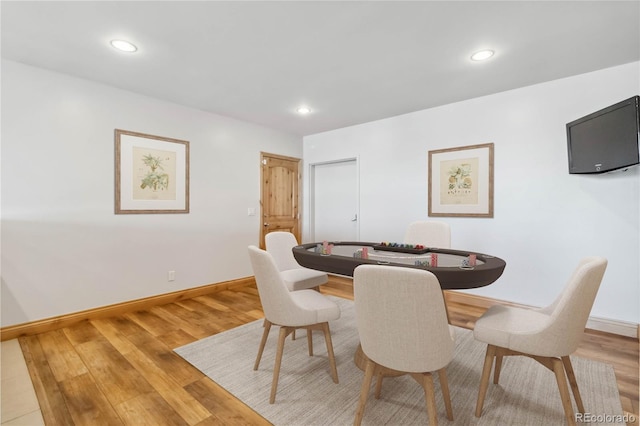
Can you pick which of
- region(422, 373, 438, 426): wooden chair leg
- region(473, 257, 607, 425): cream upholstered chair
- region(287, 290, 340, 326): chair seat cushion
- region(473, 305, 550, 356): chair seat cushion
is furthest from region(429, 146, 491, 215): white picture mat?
region(422, 373, 438, 426): wooden chair leg

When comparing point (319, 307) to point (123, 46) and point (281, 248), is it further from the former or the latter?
point (123, 46)

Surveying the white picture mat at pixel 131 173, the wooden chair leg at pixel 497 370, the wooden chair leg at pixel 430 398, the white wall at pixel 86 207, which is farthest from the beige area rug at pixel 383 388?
the white picture mat at pixel 131 173

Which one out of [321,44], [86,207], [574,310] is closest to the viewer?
[574,310]

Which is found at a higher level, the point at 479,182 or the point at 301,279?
the point at 479,182

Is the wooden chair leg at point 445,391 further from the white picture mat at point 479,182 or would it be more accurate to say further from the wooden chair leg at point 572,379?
the white picture mat at point 479,182

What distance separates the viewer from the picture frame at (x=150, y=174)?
3.17 m

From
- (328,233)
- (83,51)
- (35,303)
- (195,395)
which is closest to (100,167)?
(83,51)

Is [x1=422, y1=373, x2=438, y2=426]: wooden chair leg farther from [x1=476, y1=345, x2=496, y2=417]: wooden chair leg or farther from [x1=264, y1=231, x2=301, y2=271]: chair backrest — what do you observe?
[x1=264, y1=231, x2=301, y2=271]: chair backrest

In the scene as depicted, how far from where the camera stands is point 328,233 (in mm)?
5078

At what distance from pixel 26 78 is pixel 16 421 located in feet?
9.05

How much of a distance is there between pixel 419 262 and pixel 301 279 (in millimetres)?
1097

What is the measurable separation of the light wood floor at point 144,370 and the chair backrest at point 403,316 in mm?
909

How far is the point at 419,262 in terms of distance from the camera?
1.81 meters

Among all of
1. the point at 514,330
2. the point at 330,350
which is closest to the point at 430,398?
Answer: the point at 514,330
